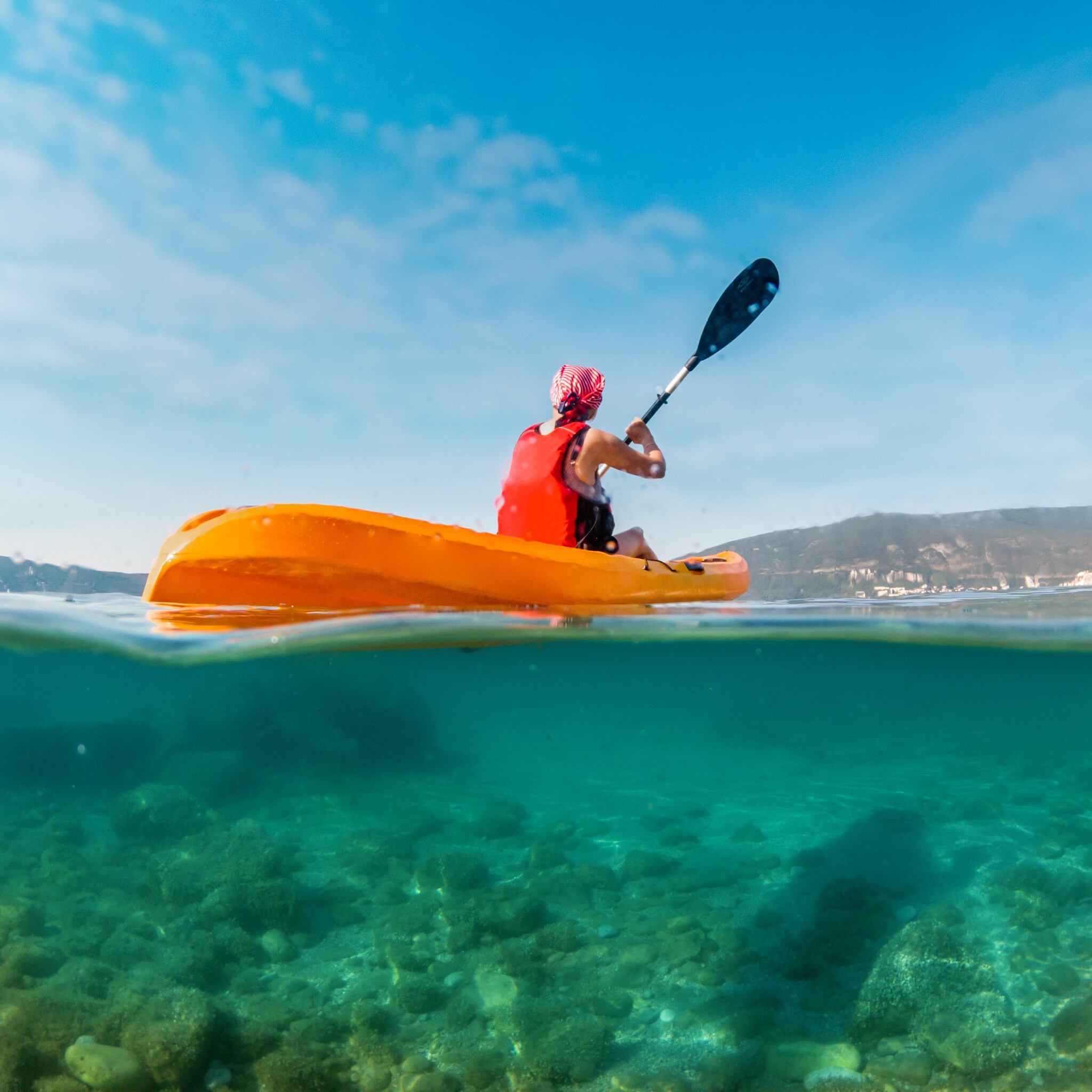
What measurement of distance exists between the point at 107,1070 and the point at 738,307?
10.5 meters

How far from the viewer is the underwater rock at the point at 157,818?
8.52m

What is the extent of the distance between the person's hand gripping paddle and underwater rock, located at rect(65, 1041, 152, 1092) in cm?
855

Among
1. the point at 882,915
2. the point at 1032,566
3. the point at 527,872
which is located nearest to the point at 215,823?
the point at 527,872

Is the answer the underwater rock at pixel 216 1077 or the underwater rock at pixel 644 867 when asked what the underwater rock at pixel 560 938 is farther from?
the underwater rock at pixel 216 1077

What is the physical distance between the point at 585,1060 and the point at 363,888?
3425 mm

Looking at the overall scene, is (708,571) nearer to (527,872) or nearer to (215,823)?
(527,872)

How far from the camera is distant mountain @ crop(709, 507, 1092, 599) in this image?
642 inches

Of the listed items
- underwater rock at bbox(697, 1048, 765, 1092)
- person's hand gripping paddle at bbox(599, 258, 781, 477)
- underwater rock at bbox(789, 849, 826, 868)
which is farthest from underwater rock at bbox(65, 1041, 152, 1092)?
person's hand gripping paddle at bbox(599, 258, 781, 477)

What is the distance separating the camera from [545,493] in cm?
695

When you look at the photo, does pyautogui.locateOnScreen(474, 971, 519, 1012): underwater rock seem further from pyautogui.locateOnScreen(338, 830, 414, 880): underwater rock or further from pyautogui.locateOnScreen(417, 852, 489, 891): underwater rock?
pyautogui.locateOnScreen(338, 830, 414, 880): underwater rock

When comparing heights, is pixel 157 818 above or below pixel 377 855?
above

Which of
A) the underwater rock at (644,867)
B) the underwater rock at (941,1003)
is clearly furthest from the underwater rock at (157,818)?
the underwater rock at (941,1003)

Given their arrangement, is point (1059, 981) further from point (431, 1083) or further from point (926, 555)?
point (926, 555)

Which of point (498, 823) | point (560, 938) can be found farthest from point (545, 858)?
point (560, 938)
